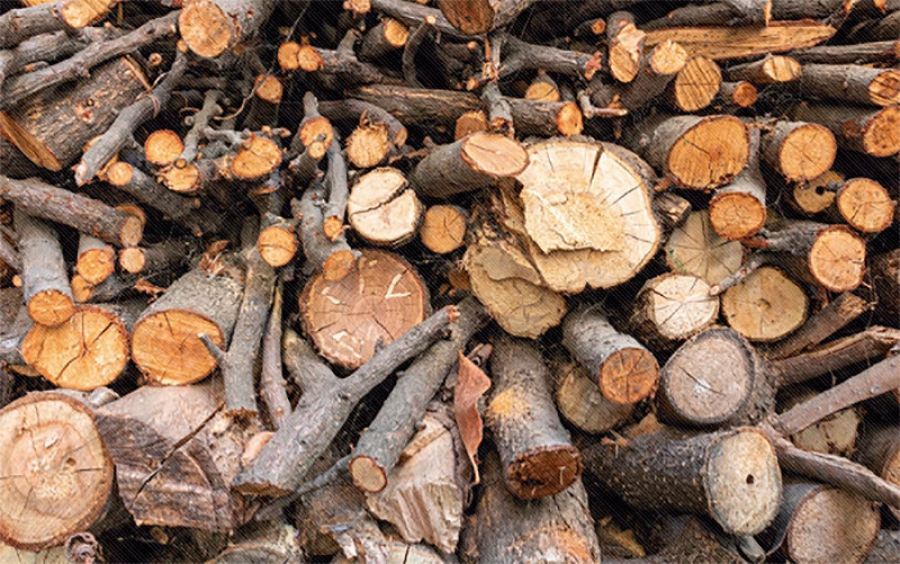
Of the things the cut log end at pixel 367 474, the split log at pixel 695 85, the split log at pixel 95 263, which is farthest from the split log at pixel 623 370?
the split log at pixel 95 263

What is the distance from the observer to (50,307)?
2836 mm

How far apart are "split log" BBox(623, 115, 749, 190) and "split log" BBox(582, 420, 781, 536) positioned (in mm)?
1232

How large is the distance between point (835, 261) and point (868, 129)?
757 mm

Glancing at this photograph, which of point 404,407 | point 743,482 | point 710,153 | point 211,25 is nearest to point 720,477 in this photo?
point 743,482

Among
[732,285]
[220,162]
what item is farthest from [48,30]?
[732,285]

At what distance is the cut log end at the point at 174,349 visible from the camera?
9.39ft

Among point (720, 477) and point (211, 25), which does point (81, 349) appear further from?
point (720, 477)

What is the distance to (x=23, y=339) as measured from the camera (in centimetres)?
292

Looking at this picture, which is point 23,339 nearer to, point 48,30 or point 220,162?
point 220,162

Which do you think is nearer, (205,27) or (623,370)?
(623,370)

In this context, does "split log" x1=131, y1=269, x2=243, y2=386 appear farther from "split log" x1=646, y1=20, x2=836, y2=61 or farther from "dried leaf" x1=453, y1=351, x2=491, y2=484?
"split log" x1=646, y1=20, x2=836, y2=61

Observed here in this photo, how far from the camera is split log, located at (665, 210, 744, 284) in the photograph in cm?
317

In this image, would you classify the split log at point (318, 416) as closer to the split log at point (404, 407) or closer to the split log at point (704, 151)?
the split log at point (404, 407)

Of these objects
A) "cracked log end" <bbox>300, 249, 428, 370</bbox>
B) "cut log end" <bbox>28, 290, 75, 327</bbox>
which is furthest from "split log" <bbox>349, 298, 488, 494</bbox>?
"cut log end" <bbox>28, 290, 75, 327</bbox>
